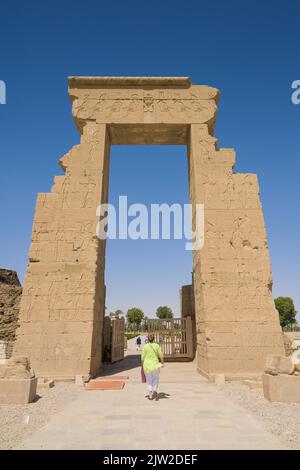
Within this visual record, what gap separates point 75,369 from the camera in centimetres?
706

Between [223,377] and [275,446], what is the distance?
155 inches

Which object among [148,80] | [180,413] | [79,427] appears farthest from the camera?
[148,80]

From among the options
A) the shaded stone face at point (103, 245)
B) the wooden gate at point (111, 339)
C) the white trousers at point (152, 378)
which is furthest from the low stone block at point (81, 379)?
the wooden gate at point (111, 339)

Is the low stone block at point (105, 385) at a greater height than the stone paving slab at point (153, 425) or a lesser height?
lesser

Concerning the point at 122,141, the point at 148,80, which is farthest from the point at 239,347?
the point at 148,80

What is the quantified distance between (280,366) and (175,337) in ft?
23.0

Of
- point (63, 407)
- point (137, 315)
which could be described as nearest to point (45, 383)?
point (63, 407)

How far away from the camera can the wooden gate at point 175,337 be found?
10688 millimetres

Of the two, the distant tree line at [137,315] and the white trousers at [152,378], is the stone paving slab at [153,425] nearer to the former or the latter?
the white trousers at [152,378]

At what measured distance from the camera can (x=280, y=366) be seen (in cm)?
502

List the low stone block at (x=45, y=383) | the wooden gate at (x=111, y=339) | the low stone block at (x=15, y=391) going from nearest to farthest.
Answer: the low stone block at (x=15, y=391) < the low stone block at (x=45, y=383) < the wooden gate at (x=111, y=339)

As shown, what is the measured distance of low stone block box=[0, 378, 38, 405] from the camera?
5.06 metres

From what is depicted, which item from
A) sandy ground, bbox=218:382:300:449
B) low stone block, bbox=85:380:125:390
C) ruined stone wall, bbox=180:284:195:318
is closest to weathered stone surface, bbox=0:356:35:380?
low stone block, bbox=85:380:125:390
